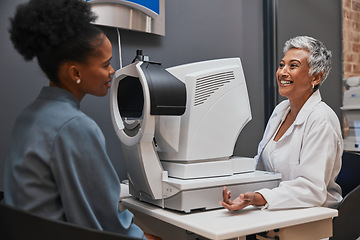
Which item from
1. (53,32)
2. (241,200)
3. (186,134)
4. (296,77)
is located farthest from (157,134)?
(296,77)

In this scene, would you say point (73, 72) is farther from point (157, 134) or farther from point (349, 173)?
point (349, 173)

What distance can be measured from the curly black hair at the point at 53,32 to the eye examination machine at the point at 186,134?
0.94 ft

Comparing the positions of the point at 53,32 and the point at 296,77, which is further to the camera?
the point at 296,77

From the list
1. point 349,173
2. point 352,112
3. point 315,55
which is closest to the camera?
point 315,55

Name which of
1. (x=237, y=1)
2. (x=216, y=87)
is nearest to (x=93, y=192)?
(x=216, y=87)

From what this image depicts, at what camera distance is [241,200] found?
1.29m

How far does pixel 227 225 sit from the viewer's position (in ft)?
3.72

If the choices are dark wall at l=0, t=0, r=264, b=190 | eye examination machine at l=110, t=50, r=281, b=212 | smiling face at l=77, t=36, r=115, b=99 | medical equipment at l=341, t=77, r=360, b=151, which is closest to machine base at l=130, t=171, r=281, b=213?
eye examination machine at l=110, t=50, r=281, b=212

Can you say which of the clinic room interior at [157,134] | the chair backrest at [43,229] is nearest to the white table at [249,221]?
the clinic room interior at [157,134]

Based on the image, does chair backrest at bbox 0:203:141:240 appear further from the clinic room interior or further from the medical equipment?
the medical equipment

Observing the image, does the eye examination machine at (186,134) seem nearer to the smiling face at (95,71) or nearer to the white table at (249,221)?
the white table at (249,221)

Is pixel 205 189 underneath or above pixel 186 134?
underneath

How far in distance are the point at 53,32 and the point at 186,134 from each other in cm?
61

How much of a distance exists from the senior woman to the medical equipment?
113cm
